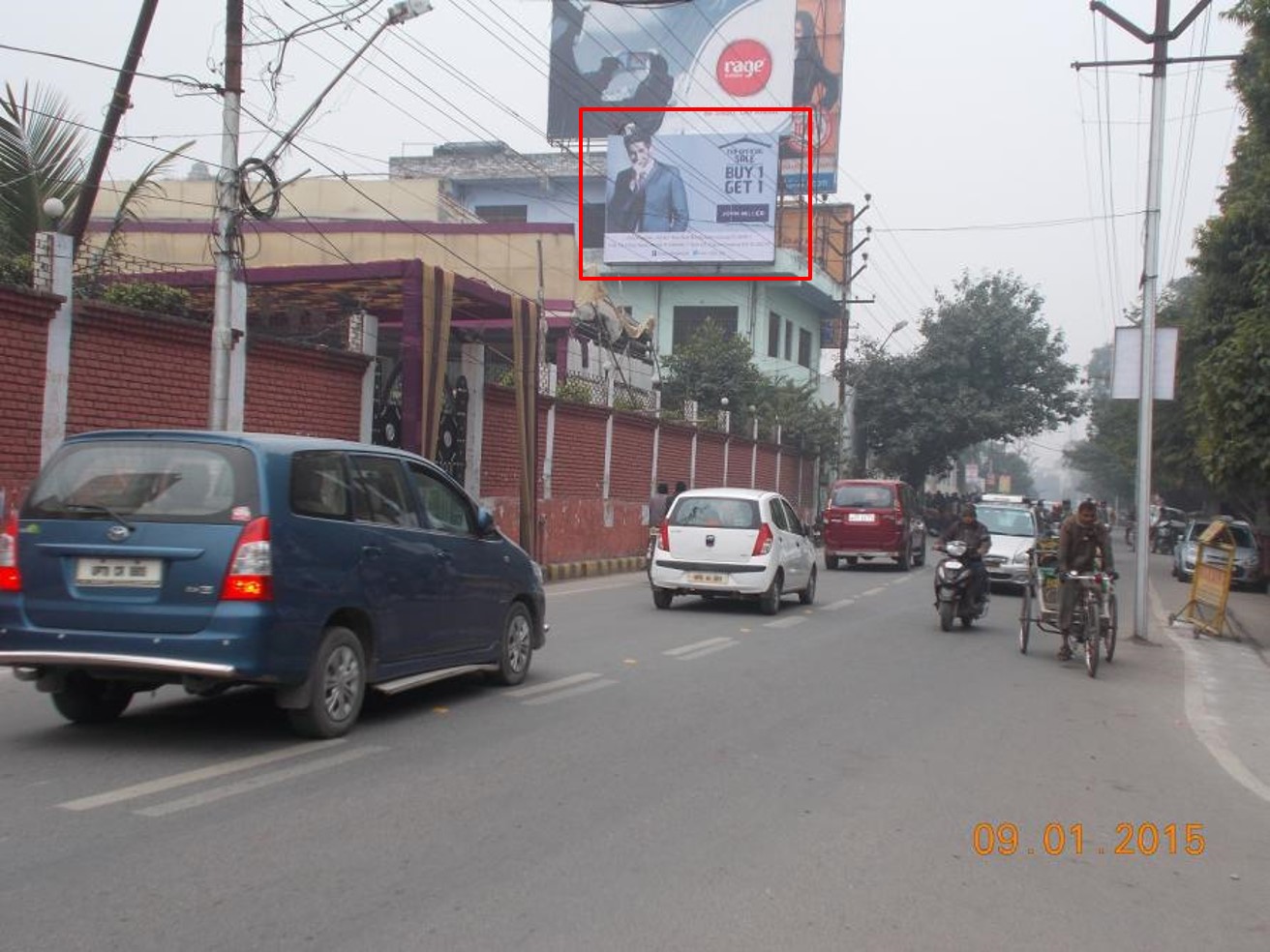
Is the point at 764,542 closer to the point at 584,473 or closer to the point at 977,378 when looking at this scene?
the point at 584,473

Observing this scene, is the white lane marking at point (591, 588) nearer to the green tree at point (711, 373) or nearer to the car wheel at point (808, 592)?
the car wheel at point (808, 592)

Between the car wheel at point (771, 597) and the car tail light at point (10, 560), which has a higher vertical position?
the car tail light at point (10, 560)

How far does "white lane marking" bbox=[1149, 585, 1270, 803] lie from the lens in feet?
24.6

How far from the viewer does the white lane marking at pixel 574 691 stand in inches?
344

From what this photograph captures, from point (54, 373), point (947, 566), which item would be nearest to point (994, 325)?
point (947, 566)

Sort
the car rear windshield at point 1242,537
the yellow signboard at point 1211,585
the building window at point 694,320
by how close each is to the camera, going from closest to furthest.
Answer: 1. the yellow signboard at point 1211,585
2. the car rear windshield at point 1242,537
3. the building window at point 694,320

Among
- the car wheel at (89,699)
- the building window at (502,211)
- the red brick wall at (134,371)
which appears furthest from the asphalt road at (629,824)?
the building window at (502,211)

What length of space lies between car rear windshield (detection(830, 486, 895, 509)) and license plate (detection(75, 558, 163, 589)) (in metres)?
22.1

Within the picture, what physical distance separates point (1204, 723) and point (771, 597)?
6755mm

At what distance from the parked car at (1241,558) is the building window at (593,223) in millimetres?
30223

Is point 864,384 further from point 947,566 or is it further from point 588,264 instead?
point 947,566

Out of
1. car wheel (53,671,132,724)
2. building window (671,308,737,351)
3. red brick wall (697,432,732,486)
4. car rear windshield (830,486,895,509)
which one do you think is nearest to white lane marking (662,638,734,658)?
car wheel (53,671,132,724)

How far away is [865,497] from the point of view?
2716 centimetres

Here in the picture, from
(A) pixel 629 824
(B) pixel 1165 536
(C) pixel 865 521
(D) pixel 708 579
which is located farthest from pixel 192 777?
(B) pixel 1165 536
